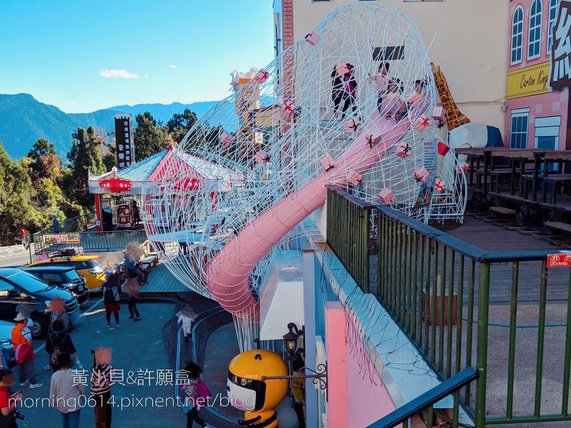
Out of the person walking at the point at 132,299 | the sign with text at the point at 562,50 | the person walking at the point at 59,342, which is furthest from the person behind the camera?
the person walking at the point at 132,299

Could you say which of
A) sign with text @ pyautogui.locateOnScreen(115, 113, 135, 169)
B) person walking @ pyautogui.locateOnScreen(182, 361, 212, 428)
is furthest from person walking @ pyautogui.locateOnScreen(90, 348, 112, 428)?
sign with text @ pyautogui.locateOnScreen(115, 113, 135, 169)

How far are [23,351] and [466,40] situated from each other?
11.3 m

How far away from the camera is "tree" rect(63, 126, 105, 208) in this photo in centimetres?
Answer: 3909

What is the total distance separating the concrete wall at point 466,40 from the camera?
11.4m

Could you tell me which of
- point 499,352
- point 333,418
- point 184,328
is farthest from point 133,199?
point 499,352

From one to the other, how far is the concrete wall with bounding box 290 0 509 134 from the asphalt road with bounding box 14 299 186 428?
8.04m

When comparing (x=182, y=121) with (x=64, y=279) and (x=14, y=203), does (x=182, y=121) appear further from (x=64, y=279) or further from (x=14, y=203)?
(x=64, y=279)

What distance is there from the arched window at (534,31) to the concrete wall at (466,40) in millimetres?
1083

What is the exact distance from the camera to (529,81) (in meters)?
10.6

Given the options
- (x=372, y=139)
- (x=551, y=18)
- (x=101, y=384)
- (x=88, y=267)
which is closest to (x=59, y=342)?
(x=101, y=384)

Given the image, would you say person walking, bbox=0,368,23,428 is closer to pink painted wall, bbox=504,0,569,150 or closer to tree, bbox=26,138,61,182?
pink painted wall, bbox=504,0,569,150

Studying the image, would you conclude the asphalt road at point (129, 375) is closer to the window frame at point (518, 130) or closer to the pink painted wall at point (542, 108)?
the pink painted wall at point (542, 108)

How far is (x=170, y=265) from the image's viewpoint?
860 cm

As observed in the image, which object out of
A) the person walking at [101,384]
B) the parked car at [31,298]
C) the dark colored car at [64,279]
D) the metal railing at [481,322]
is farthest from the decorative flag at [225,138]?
the dark colored car at [64,279]
